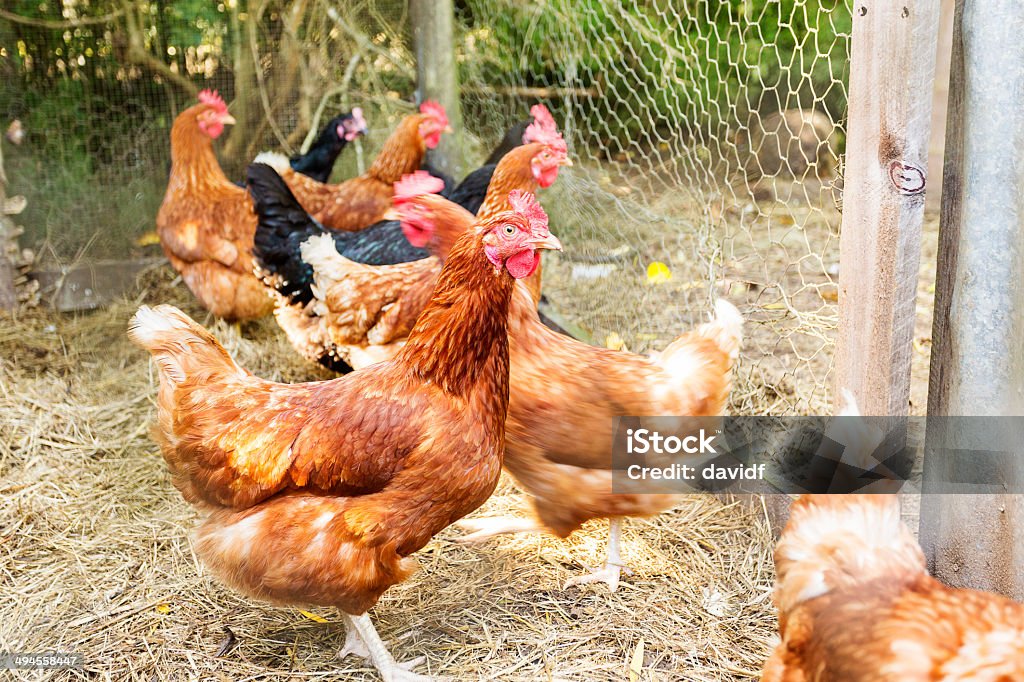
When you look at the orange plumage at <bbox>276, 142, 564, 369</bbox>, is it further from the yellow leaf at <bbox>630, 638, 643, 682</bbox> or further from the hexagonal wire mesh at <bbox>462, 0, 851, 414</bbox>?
the yellow leaf at <bbox>630, 638, 643, 682</bbox>

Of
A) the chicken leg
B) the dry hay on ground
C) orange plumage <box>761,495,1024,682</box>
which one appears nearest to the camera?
orange plumage <box>761,495,1024,682</box>

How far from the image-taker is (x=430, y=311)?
1941 mm

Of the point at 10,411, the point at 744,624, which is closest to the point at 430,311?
the point at 744,624

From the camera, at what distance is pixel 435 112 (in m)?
4.36

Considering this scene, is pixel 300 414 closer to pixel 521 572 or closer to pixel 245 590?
pixel 245 590

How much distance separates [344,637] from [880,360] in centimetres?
160

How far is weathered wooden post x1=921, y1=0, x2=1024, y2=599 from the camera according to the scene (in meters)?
1.64

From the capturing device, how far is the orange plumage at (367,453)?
188 centimetres

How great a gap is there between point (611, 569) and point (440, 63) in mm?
3224

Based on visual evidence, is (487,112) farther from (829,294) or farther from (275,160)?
(829,294)

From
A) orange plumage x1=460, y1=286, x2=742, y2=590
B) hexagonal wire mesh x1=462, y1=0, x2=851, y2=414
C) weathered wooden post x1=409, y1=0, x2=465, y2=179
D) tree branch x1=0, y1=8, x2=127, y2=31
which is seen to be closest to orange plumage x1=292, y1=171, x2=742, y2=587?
orange plumage x1=460, y1=286, x2=742, y2=590

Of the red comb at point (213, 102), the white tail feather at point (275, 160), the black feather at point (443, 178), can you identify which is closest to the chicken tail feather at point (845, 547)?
the black feather at point (443, 178)

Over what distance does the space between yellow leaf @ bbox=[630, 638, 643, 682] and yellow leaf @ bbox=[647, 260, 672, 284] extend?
6.06 feet

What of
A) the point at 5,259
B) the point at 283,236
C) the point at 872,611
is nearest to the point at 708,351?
the point at 872,611
